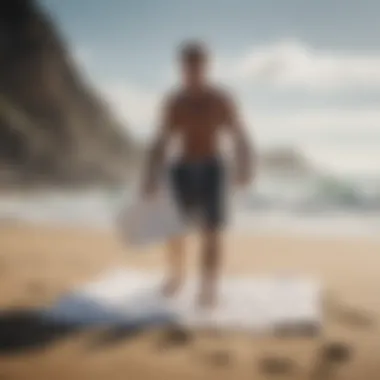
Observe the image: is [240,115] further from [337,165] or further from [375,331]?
[375,331]

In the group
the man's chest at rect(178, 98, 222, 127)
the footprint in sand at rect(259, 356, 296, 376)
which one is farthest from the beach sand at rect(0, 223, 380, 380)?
the man's chest at rect(178, 98, 222, 127)

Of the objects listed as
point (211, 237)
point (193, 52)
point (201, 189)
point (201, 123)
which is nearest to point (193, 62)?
point (193, 52)

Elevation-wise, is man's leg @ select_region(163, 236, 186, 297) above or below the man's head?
below

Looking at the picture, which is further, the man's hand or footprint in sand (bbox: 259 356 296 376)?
the man's hand

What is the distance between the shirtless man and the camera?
5.48 feet

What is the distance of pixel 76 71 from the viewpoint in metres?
1.73

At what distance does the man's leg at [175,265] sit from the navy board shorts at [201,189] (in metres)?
0.06

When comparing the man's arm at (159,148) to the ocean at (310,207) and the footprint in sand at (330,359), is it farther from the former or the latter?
the footprint in sand at (330,359)

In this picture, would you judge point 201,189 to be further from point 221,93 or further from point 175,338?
point 175,338

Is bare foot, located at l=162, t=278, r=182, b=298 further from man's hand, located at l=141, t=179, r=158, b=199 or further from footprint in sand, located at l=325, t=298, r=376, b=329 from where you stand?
footprint in sand, located at l=325, t=298, r=376, b=329

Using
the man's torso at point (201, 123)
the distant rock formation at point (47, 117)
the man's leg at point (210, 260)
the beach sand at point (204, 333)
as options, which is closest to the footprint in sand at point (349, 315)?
the beach sand at point (204, 333)

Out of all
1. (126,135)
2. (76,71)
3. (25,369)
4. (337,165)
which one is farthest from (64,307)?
(337,165)

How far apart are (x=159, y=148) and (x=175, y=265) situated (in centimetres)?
24

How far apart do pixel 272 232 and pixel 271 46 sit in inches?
15.1
